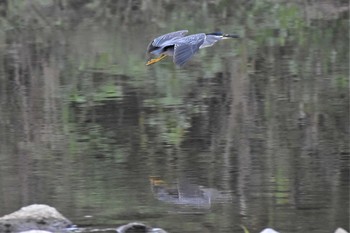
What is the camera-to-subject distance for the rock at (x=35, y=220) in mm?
6273

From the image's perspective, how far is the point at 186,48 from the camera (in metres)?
8.55

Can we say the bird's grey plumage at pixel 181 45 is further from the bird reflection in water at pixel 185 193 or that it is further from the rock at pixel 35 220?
the rock at pixel 35 220

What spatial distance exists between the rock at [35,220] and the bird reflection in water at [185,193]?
3.26 feet

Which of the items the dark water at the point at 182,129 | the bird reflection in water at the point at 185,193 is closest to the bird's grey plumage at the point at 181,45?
the dark water at the point at 182,129

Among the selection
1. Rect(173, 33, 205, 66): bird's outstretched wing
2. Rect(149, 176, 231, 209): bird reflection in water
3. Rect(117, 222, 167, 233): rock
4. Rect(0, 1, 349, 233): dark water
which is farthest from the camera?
Rect(173, 33, 205, 66): bird's outstretched wing

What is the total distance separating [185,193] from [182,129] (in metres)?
2.12

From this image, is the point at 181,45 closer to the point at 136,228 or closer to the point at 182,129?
the point at 182,129

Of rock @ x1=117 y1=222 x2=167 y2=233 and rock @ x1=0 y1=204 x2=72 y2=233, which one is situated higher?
rock @ x1=0 y1=204 x2=72 y2=233

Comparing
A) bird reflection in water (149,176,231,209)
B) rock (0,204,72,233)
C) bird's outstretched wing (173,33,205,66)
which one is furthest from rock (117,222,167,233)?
bird's outstretched wing (173,33,205,66)

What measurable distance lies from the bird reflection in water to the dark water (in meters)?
0.01

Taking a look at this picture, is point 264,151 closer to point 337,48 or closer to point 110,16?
point 337,48

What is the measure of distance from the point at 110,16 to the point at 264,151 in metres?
11.1

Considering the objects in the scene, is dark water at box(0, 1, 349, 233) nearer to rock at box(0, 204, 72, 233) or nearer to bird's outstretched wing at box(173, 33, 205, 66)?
rock at box(0, 204, 72, 233)

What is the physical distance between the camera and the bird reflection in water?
7078 millimetres
